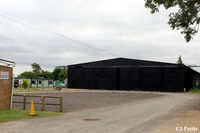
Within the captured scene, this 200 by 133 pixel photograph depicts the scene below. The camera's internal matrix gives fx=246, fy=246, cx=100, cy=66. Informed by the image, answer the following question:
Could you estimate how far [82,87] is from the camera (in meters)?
70.7

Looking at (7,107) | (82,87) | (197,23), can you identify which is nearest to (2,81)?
(7,107)

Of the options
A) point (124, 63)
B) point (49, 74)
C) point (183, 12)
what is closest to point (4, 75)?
point (183, 12)

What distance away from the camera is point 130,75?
6488cm

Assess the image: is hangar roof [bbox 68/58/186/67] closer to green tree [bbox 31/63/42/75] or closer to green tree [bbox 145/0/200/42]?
green tree [bbox 145/0/200/42]

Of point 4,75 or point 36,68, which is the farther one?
point 36,68

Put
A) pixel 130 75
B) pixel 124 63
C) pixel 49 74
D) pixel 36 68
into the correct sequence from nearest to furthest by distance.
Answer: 1. pixel 130 75
2. pixel 124 63
3. pixel 49 74
4. pixel 36 68

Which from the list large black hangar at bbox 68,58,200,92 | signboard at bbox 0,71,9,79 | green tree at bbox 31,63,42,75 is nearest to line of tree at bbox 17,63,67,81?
green tree at bbox 31,63,42,75

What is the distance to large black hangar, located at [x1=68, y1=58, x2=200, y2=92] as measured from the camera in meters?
59.7

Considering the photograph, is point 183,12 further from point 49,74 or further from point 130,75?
point 49,74

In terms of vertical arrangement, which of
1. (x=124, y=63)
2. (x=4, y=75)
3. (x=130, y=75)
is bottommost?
(x=4, y=75)

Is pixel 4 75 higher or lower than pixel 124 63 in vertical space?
lower

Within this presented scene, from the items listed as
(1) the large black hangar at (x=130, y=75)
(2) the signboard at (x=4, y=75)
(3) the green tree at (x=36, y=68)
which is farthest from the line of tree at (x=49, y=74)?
(2) the signboard at (x=4, y=75)

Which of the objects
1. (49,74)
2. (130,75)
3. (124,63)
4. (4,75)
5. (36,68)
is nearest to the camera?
(4,75)

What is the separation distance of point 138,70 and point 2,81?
5003 cm
